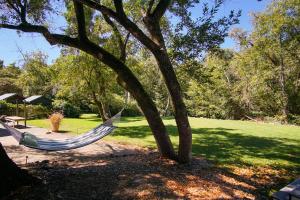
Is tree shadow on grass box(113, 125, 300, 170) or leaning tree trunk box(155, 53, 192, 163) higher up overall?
leaning tree trunk box(155, 53, 192, 163)

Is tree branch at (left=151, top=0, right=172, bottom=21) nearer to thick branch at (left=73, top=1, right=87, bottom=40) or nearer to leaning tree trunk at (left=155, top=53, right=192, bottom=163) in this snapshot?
leaning tree trunk at (left=155, top=53, right=192, bottom=163)

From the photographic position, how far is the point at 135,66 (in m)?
17.0

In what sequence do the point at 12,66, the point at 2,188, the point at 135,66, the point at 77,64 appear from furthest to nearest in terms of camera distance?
the point at 12,66
the point at 135,66
the point at 77,64
the point at 2,188

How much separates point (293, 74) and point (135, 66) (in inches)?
449

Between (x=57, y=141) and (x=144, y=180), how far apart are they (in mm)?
A: 2883

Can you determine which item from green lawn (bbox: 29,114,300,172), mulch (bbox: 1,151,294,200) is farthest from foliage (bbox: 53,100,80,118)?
mulch (bbox: 1,151,294,200)

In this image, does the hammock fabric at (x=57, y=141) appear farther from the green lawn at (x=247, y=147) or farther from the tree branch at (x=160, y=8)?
the tree branch at (x=160, y=8)

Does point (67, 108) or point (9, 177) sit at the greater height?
point (67, 108)

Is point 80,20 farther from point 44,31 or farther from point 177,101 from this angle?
point 177,101

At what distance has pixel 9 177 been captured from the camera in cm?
478

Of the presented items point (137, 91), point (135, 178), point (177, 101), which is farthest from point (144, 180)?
point (137, 91)

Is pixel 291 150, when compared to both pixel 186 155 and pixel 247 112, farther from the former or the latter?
pixel 247 112

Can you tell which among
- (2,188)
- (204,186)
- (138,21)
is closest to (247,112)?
(138,21)

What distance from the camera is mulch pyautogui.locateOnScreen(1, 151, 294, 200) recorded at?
4898 mm
